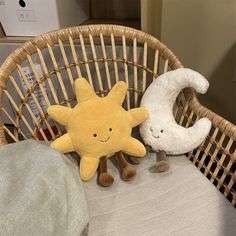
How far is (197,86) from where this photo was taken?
0.64m

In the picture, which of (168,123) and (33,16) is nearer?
(168,123)

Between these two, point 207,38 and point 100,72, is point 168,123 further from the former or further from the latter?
point 207,38

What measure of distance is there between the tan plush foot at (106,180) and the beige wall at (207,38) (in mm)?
561

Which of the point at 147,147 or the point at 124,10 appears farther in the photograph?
the point at 124,10

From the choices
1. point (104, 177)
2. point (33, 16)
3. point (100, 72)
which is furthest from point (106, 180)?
point (33, 16)

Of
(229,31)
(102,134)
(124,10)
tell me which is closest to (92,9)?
(124,10)

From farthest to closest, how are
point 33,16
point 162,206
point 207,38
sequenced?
point 207,38 < point 33,16 < point 162,206

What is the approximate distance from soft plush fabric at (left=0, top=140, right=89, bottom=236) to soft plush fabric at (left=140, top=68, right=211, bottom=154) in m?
0.24

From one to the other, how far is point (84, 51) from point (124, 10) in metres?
0.39

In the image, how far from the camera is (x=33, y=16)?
0.82 meters

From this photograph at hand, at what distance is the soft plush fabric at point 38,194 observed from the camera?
43 cm

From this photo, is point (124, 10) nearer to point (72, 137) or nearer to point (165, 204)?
point (72, 137)

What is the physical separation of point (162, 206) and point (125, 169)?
131mm

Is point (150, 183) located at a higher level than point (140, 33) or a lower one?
lower
